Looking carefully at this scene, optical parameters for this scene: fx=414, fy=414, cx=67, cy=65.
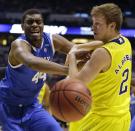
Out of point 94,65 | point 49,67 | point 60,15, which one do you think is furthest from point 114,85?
point 60,15

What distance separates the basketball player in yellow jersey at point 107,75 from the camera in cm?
303

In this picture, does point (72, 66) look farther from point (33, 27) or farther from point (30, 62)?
point (33, 27)

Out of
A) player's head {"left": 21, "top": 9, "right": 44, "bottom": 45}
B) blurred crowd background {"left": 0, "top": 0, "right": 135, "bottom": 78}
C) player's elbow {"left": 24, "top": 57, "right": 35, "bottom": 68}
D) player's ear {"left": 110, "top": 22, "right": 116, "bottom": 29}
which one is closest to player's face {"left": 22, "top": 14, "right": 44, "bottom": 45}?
player's head {"left": 21, "top": 9, "right": 44, "bottom": 45}

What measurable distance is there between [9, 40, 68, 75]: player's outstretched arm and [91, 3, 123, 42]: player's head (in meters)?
0.40

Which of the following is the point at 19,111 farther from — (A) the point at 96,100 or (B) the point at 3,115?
(A) the point at 96,100

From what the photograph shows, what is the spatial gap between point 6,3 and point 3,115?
1867cm

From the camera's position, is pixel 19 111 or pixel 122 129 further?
pixel 19 111

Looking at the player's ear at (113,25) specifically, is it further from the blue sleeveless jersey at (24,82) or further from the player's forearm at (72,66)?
the blue sleeveless jersey at (24,82)

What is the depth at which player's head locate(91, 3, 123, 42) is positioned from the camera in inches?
121

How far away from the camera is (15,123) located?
3945 mm

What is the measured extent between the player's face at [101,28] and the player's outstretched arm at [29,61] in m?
0.38

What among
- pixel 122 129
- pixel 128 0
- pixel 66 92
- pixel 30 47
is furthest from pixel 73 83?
pixel 128 0

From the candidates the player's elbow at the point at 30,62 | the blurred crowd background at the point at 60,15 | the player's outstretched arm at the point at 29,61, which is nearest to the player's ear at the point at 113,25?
the player's outstretched arm at the point at 29,61

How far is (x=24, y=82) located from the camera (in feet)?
12.6
